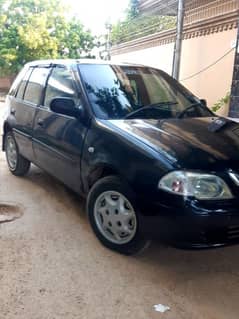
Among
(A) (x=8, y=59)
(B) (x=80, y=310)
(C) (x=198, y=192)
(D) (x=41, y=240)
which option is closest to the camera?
(B) (x=80, y=310)

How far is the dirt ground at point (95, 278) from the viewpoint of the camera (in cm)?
258

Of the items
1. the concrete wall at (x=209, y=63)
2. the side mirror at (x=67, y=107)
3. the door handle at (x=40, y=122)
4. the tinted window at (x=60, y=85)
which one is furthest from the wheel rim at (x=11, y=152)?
the concrete wall at (x=209, y=63)

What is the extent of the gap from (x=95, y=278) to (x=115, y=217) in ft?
1.85

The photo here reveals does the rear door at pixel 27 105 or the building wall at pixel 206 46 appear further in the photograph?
the building wall at pixel 206 46

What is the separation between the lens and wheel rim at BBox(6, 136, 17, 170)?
17.9ft

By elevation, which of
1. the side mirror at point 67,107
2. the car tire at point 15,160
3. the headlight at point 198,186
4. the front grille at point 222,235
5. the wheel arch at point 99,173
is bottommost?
the car tire at point 15,160

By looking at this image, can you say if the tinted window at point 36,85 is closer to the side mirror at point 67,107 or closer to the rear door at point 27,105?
the rear door at point 27,105

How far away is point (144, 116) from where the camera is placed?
3.71m

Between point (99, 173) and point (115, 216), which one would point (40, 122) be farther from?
point (115, 216)

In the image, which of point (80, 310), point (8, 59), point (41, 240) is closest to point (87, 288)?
point (80, 310)

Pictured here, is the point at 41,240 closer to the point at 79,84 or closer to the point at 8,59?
the point at 79,84

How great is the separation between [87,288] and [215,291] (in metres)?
0.96

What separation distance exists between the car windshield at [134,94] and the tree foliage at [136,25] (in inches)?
277

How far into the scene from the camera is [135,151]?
3.06 m
